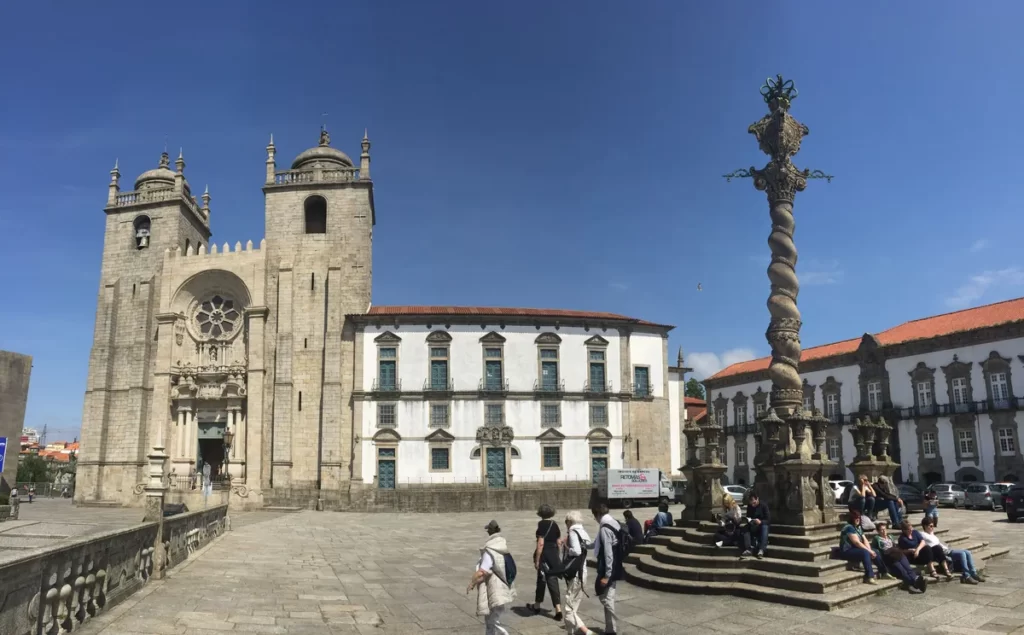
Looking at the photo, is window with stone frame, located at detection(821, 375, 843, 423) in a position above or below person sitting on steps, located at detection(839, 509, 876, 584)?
above

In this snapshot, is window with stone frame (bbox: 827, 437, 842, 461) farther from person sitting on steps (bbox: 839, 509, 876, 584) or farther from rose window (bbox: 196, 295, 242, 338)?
rose window (bbox: 196, 295, 242, 338)

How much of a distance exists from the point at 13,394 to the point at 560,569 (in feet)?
64.5

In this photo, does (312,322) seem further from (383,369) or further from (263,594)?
A: (263,594)

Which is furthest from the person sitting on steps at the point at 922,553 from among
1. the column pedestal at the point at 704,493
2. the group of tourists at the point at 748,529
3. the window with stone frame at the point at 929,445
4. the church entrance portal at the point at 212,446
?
the church entrance portal at the point at 212,446

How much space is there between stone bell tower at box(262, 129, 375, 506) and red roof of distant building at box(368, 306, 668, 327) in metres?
1.75

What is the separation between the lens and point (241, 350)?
40.5m

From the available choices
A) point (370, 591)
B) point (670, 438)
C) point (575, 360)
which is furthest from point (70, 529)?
point (670, 438)

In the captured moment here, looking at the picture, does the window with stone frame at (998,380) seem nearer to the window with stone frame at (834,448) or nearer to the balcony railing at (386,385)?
the window with stone frame at (834,448)

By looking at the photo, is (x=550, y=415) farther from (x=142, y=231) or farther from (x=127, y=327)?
(x=142, y=231)

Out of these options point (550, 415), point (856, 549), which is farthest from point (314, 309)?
point (856, 549)

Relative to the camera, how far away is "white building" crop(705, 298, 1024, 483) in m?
37.2

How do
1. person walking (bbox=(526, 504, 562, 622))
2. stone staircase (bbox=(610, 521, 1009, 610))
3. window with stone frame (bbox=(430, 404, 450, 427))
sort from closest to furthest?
person walking (bbox=(526, 504, 562, 622)) → stone staircase (bbox=(610, 521, 1009, 610)) → window with stone frame (bbox=(430, 404, 450, 427))

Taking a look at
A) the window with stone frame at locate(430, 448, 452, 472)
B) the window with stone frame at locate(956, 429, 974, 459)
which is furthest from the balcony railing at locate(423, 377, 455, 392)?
the window with stone frame at locate(956, 429, 974, 459)

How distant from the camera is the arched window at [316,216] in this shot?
137 ft
